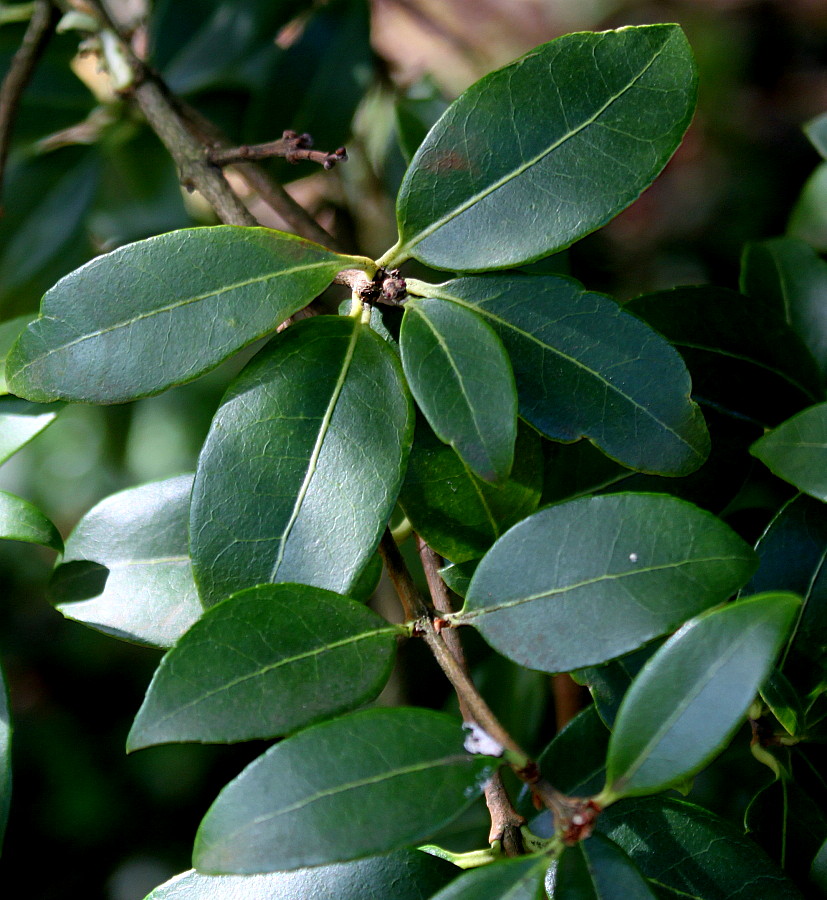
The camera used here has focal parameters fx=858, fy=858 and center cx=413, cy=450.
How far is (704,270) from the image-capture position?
1563mm

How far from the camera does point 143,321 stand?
43 centimetres

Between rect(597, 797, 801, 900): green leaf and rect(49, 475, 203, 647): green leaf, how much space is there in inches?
10.6

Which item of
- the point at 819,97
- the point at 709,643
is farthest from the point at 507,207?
the point at 819,97

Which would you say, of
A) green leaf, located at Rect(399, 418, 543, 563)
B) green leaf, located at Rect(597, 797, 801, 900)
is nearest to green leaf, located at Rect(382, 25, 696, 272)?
green leaf, located at Rect(399, 418, 543, 563)

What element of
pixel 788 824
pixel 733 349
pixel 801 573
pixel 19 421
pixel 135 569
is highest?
pixel 19 421

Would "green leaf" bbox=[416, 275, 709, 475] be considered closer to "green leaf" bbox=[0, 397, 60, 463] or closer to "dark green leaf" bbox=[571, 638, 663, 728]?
"dark green leaf" bbox=[571, 638, 663, 728]

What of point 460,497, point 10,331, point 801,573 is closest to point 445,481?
point 460,497

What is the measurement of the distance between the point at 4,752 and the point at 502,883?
281 millimetres

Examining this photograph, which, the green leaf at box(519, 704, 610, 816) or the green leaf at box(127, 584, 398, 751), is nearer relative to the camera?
the green leaf at box(127, 584, 398, 751)

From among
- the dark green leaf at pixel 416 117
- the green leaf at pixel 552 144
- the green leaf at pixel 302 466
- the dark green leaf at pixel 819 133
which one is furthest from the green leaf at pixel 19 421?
the dark green leaf at pixel 819 133

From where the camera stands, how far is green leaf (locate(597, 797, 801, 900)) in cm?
44

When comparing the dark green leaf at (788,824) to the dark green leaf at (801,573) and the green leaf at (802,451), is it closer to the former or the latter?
the dark green leaf at (801,573)

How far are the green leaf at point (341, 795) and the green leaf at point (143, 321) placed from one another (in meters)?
0.19

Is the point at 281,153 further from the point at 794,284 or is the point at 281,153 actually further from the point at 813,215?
the point at 813,215
